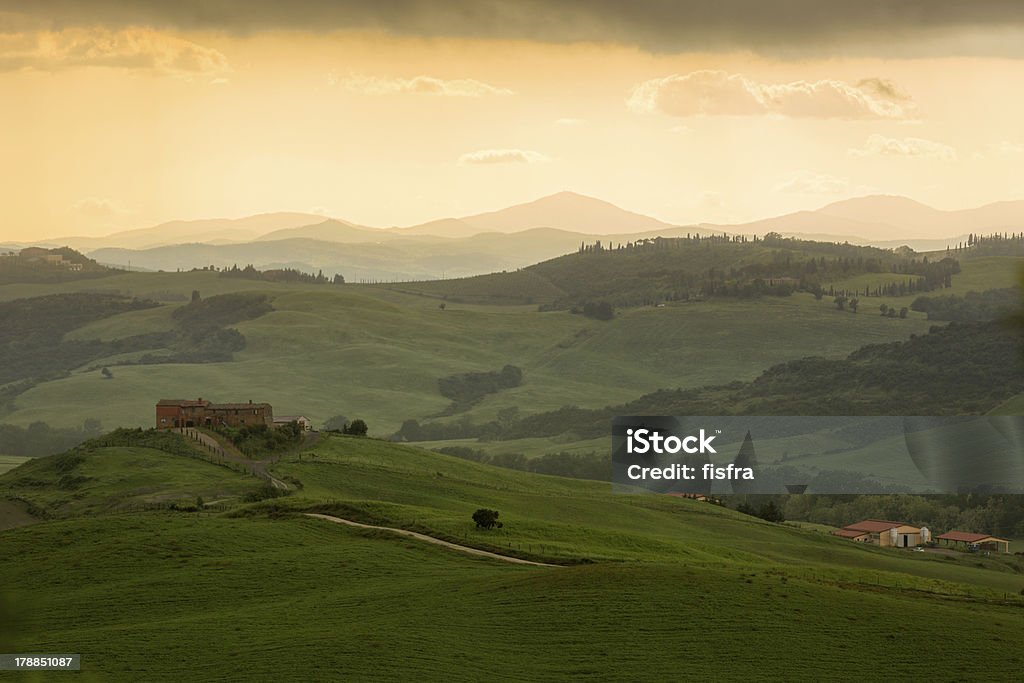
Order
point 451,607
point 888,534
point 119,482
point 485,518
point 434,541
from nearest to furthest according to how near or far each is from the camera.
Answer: point 451,607 → point 434,541 → point 485,518 → point 119,482 → point 888,534

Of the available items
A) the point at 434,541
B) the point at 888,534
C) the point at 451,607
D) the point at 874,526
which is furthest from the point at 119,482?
the point at 874,526

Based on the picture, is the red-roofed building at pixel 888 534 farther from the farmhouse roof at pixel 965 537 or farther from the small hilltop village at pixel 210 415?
the small hilltop village at pixel 210 415

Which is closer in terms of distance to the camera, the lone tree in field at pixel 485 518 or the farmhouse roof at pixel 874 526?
the lone tree in field at pixel 485 518

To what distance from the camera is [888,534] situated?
131 m

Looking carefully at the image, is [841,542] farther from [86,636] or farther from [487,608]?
[86,636]

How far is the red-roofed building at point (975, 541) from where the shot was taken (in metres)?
135

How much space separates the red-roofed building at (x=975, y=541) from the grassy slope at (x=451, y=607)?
152ft

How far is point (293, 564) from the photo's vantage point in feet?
239

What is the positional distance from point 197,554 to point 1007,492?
4583 inches

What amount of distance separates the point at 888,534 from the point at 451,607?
80338 millimetres

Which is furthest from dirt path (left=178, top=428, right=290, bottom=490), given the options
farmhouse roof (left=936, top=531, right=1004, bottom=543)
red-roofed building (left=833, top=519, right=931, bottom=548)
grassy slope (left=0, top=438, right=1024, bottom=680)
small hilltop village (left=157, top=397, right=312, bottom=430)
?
farmhouse roof (left=936, top=531, right=1004, bottom=543)

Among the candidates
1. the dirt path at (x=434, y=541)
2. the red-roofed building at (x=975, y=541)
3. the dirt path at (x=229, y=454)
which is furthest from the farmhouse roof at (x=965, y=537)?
the dirt path at (x=434, y=541)

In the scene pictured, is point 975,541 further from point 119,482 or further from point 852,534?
point 119,482

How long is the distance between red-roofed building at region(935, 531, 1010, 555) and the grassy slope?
46.2 metres
